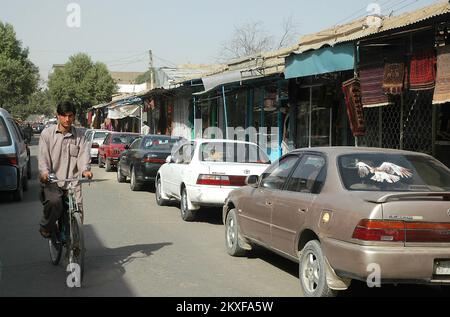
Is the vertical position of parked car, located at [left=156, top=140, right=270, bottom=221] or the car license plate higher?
parked car, located at [left=156, top=140, right=270, bottom=221]

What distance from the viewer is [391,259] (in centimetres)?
476

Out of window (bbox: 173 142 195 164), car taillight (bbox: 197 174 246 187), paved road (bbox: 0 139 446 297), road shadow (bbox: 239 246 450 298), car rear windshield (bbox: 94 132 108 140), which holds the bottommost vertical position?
road shadow (bbox: 239 246 450 298)

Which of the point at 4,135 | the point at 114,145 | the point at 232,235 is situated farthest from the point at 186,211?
the point at 114,145

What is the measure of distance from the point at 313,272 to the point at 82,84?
6395 centimetres

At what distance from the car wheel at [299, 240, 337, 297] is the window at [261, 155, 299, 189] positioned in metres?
1.11

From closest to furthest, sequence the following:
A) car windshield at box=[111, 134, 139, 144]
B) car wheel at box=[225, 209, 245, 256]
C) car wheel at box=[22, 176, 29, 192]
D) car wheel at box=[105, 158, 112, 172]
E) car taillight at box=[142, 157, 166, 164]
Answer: car wheel at box=[225, 209, 245, 256], car wheel at box=[22, 176, 29, 192], car taillight at box=[142, 157, 166, 164], car windshield at box=[111, 134, 139, 144], car wheel at box=[105, 158, 112, 172]

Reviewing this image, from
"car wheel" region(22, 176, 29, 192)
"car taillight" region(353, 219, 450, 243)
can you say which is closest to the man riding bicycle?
"car taillight" region(353, 219, 450, 243)

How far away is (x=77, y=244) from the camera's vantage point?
6.13 m

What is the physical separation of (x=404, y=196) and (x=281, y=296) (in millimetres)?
1736

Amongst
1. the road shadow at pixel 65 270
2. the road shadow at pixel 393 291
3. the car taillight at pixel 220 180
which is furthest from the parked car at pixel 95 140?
the road shadow at pixel 393 291

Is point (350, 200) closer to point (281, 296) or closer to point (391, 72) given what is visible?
point (281, 296)

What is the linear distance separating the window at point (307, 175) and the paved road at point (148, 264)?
3.66 feet

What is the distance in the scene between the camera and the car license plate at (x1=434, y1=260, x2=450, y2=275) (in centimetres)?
489

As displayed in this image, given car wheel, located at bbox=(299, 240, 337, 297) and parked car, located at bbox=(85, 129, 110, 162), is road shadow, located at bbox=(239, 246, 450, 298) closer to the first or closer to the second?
car wheel, located at bbox=(299, 240, 337, 297)
